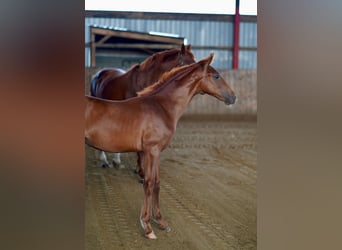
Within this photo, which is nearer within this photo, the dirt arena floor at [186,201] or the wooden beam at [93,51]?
the dirt arena floor at [186,201]

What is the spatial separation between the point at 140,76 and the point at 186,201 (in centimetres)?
198

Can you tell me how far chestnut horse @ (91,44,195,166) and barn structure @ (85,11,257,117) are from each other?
7546mm

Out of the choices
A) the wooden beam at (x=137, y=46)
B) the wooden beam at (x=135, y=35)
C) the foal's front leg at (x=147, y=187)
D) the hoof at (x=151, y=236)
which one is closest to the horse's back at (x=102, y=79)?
the foal's front leg at (x=147, y=187)

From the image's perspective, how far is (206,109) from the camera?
1111 centimetres

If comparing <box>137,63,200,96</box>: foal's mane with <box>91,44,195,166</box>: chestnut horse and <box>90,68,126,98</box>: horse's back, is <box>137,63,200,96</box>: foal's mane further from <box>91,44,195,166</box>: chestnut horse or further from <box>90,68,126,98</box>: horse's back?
<box>90,68,126,98</box>: horse's back

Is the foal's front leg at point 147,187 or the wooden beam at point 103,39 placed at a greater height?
the wooden beam at point 103,39

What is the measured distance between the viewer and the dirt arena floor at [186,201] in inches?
116

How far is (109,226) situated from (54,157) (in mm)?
2637

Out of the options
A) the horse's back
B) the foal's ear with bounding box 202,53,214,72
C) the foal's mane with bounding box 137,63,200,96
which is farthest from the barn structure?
the foal's ear with bounding box 202,53,214,72

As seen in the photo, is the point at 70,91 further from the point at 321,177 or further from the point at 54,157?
the point at 321,177

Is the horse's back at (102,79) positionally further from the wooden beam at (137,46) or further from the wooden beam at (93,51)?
the wooden beam at (137,46)

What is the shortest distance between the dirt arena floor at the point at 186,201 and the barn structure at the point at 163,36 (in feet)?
23.9

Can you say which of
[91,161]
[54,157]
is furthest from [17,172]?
[91,161]

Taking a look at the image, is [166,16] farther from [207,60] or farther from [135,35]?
[207,60]
